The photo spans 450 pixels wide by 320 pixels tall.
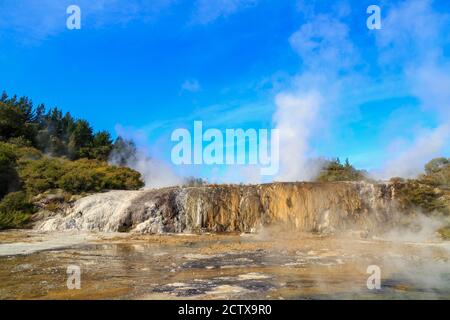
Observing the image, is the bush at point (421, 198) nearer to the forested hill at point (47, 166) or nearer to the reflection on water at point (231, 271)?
the reflection on water at point (231, 271)

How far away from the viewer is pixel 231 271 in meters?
9.24

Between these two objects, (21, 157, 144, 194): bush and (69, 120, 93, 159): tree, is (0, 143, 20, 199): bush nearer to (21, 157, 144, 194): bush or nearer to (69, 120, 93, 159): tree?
(21, 157, 144, 194): bush

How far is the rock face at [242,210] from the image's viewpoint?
19359 millimetres

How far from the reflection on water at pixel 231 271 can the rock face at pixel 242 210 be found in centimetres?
458

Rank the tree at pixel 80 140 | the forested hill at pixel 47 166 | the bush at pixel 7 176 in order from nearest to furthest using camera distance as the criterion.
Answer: the forested hill at pixel 47 166
the bush at pixel 7 176
the tree at pixel 80 140

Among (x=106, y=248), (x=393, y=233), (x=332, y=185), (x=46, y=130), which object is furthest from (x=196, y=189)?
(x=46, y=130)

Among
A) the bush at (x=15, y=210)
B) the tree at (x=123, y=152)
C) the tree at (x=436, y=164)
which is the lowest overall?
the bush at (x=15, y=210)

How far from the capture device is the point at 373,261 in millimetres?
10789

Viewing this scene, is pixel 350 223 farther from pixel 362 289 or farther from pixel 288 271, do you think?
pixel 362 289

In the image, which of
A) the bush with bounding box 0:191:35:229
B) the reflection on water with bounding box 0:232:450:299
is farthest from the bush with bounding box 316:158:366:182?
the bush with bounding box 0:191:35:229

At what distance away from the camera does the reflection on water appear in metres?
7.09

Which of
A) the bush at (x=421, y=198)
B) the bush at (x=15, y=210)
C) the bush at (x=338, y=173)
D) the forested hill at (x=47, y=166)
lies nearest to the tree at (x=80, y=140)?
the forested hill at (x=47, y=166)

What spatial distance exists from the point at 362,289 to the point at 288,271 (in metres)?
2.19

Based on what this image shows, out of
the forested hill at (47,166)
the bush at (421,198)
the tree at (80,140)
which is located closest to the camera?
the bush at (421,198)
